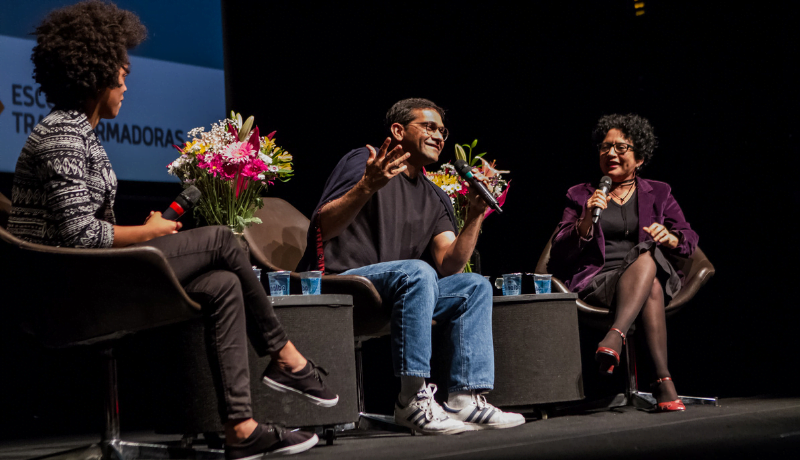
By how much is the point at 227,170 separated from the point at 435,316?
0.79m

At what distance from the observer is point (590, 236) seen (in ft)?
10.0

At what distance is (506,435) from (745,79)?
2.72m

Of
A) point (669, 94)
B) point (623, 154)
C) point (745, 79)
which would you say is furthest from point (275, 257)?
→ point (745, 79)

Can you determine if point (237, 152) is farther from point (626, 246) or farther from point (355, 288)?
point (626, 246)

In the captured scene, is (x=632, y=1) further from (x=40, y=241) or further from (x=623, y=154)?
(x=40, y=241)

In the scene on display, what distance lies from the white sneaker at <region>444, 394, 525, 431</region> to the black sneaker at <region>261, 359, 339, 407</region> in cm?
51


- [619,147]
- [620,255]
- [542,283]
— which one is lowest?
[542,283]

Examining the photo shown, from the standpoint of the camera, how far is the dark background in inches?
152

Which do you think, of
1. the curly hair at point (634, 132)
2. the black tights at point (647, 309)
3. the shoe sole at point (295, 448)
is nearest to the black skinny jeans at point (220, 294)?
the shoe sole at point (295, 448)

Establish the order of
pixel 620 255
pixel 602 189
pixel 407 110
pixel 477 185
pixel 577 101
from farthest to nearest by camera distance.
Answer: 1. pixel 577 101
2. pixel 620 255
3. pixel 602 189
4. pixel 407 110
5. pixel 477 185

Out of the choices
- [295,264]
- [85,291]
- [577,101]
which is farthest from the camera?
[577,101]

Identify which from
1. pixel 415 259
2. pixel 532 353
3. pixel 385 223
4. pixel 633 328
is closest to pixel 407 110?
pixel 385 223

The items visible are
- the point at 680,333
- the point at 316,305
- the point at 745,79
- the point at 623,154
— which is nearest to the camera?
the point at 316,305

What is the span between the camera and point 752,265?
13.6 ft
